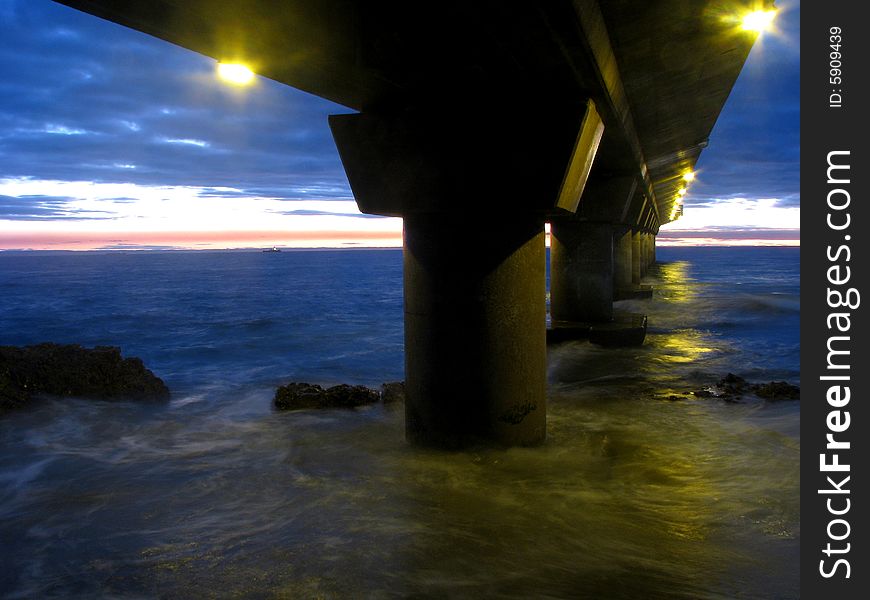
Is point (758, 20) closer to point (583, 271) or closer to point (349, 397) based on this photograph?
point (349, 397)

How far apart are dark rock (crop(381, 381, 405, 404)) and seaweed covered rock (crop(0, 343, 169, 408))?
4.69 m

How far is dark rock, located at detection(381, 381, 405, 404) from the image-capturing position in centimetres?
1113

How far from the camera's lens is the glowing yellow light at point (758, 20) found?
21.3 feet

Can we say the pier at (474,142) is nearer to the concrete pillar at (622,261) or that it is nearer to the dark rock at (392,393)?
the dark rock at (392,393)

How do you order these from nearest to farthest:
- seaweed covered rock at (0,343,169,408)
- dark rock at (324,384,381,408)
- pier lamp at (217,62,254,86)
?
1. pier lamp at (217,62,254,86)
2. dark rock at (324,384,381,408)
3. seaweed covered rock at (0,343,169,408)

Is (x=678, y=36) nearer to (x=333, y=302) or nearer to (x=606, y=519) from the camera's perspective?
(x=606, y=519)

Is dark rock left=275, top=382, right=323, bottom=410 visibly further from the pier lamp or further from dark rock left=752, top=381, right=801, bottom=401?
dark rock left=752, top=381, right=801, bottom=401

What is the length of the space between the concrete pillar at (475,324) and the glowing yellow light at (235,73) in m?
2.15

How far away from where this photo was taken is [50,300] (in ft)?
182

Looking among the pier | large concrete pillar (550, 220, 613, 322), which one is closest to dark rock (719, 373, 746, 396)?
large concrete pillar (550, 220, 613, 322)

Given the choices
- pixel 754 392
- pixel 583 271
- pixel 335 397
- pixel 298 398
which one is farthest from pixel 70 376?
pixel 754 392

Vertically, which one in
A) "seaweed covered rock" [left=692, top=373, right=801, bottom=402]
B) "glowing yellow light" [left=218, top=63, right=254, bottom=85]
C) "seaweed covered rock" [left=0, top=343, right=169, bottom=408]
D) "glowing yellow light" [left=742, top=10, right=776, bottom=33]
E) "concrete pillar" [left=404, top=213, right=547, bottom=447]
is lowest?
"seaweed covered rock" [left=692, top=373, right=801, bottom=402]

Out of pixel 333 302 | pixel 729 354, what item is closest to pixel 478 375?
pixel 729 354

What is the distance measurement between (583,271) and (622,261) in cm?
1707
